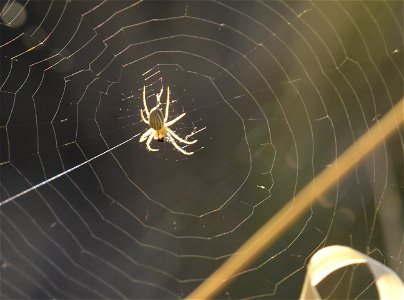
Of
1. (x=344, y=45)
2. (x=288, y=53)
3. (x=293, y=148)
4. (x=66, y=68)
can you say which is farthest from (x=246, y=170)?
(x=66, y=68)

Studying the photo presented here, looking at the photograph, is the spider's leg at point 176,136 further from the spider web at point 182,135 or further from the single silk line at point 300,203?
the single silk line at point 300,203

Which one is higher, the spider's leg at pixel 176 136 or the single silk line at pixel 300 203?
the spider's leg at pixel 176 136

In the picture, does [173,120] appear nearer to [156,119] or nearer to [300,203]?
[156,119]

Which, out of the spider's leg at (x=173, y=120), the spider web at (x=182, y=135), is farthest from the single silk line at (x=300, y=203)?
the spider's leg at (x=173, y=120)

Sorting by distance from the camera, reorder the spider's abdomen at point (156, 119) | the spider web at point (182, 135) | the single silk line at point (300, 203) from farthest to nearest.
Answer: the spider's abdomen at point (156, 119), the spider web at point (182, 135), the single silk line at point (300, 203)

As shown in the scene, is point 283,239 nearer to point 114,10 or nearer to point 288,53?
point 288,53

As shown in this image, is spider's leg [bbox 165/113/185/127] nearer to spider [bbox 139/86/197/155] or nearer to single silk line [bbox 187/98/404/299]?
spider [bbox 139/86/197/155]

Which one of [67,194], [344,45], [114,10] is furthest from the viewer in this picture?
[67,194]
